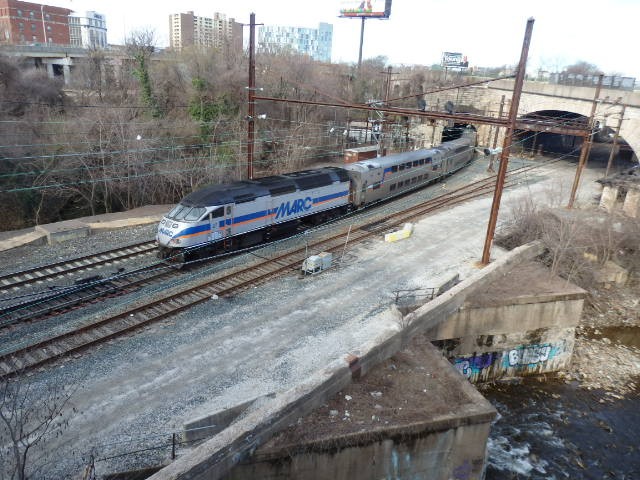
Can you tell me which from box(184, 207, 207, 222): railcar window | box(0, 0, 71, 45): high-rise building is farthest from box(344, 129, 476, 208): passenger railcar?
box(0, 0, 71, 45): high-rise building

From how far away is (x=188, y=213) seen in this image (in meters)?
18.8

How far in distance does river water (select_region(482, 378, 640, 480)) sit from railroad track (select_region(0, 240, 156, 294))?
1546 centimetres

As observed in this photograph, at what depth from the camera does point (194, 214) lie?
18.7 metres

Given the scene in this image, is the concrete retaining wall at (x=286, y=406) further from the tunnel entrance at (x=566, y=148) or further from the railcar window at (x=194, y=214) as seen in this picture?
the tunnel entrance at (x=566, y=148)

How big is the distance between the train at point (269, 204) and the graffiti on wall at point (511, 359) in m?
10.0

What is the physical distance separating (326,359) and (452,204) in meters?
19.6

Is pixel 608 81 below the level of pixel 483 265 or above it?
above

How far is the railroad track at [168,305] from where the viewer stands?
13.0m

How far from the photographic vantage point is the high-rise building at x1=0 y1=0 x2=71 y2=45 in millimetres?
78125

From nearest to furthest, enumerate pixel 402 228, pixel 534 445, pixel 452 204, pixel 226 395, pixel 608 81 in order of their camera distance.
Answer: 1. pixel 226 395
2. pixel 534 445
3. pixel 402 228
4. pixel 452 204
5. pixel 608 81

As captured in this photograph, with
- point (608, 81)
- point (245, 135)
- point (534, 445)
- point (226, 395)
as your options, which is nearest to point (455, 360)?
point (534, 445)

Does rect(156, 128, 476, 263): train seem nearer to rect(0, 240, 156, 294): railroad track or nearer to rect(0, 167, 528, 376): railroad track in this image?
rect(0, 167, 528, 376): railroad track

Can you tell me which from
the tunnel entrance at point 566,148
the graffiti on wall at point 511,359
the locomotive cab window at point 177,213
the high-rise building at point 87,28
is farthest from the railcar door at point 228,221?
the high-rise building at point 87,28

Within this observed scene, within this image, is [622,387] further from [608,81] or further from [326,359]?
[608,81]
